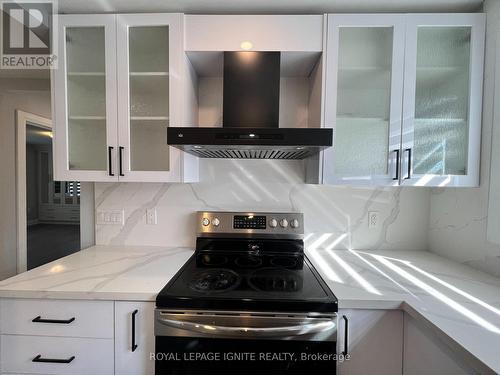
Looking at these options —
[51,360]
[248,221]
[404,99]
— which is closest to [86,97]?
[248,221]

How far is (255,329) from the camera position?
37.0 inches

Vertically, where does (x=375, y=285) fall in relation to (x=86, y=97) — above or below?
below

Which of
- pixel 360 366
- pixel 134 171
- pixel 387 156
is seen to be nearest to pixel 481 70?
pixel 387 156

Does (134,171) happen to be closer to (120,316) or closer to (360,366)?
(120,316)

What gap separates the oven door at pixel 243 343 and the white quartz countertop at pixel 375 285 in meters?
0.15

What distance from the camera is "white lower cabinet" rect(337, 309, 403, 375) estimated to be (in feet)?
3.23

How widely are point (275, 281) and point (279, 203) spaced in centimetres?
60

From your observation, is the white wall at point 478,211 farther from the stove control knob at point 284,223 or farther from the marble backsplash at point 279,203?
the stove control knob at point 284,223

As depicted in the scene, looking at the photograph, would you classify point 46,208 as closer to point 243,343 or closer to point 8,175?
point 8,175

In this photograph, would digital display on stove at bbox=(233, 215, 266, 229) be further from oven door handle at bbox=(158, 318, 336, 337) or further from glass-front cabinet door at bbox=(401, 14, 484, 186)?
glass-front cabinet door at bbox=(401, 14, 484, 186)

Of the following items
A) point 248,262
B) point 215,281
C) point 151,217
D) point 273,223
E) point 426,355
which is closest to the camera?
point 426,355

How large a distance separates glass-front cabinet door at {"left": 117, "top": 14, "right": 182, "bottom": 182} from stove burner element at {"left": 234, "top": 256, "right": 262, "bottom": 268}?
24.0 inches

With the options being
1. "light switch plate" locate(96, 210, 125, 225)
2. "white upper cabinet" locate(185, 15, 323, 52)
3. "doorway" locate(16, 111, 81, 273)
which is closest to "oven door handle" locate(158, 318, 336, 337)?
"light switch plate" locate(96, 210, 125, 225)

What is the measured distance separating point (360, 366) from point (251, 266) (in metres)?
0.65
